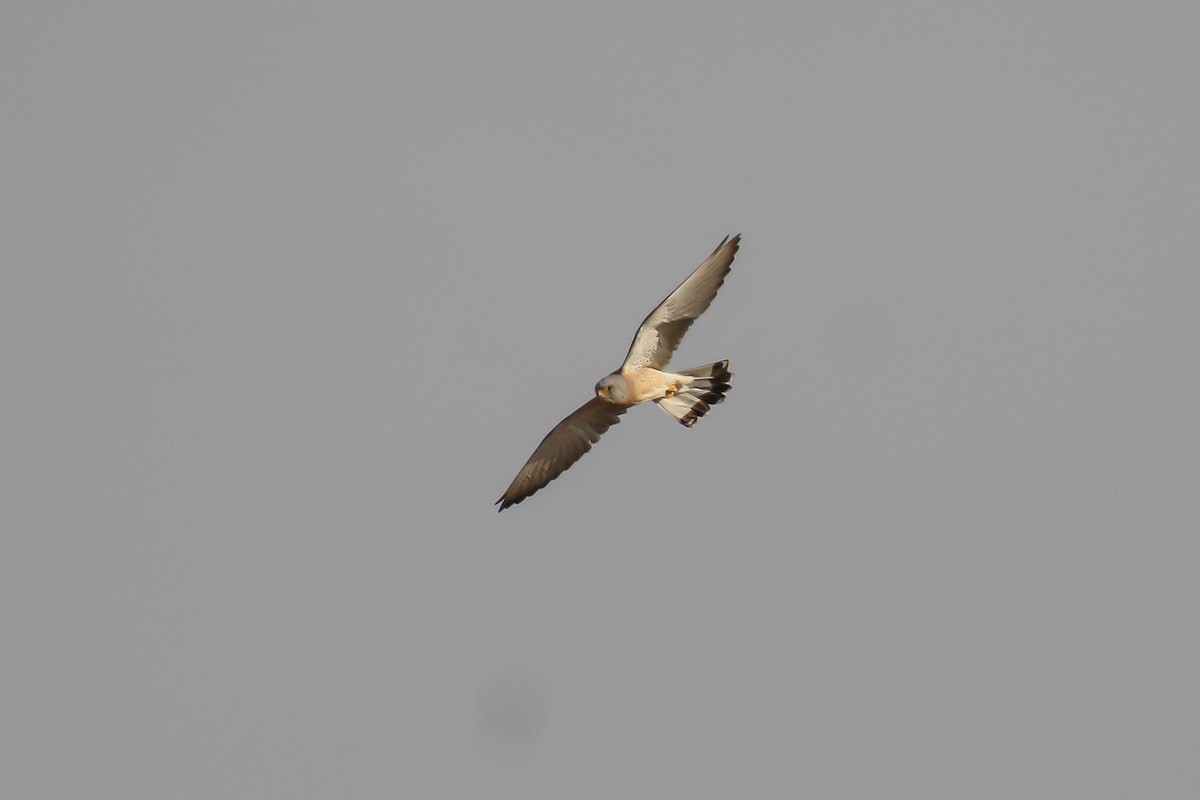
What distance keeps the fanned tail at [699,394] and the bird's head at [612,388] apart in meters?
0.76

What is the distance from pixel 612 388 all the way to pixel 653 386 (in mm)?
588

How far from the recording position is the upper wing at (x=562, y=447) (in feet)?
69.8

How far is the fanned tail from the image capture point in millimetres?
20906

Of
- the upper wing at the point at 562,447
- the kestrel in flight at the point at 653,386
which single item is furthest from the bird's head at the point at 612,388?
the upper wing at the point at 562,447

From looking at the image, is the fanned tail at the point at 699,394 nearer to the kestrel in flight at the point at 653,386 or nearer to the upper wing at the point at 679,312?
the kestrel in flight at the point at 653,386

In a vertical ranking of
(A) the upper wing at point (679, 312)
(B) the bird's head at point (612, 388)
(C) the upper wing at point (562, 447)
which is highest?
(A) the upper wing at point (679, 312)

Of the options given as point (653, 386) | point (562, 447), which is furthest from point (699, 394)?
point (562, 447)

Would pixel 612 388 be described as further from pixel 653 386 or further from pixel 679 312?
pixel 679 312

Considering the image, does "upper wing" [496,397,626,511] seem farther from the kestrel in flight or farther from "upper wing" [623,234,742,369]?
"upper wing" [623,234,742,369]

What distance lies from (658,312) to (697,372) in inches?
39.5

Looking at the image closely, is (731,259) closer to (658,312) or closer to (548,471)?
(658,312)

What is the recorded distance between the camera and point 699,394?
829 inches

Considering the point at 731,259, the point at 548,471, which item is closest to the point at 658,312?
the point at 731,259

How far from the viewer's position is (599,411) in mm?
21250
